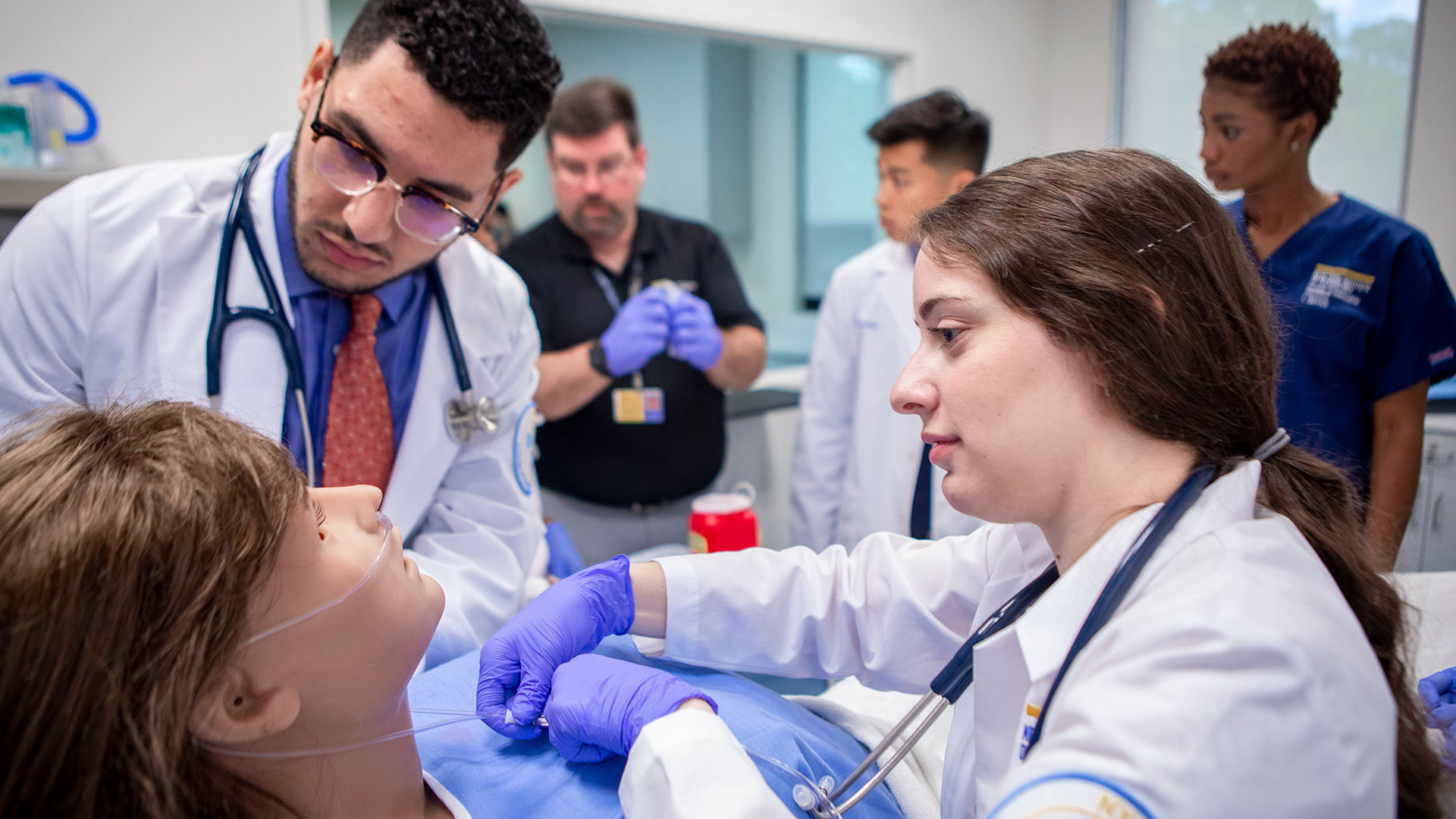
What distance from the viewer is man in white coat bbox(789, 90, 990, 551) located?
2.23 m

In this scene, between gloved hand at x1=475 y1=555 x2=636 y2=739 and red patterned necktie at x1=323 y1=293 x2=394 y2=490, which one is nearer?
gloved hand at x1=475 y1=555 x2=636 y2=739

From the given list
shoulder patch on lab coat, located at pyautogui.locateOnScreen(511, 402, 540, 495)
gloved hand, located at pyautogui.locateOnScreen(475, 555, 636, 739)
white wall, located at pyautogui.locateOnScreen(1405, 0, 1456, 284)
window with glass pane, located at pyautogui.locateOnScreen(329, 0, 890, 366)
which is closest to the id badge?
shoulder patch on lab coat, located at pyautogui.locateOnScreen(511, 402, 540, 495)

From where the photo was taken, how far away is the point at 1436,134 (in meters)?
2.70

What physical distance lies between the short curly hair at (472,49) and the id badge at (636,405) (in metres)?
1.16

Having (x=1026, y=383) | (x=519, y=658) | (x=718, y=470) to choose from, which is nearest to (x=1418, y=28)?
(x=718, y=470)

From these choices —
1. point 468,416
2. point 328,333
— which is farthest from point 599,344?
point 328,333

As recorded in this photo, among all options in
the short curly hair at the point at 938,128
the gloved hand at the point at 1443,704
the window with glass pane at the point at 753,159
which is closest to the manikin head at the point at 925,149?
the short curly hair at the point at 938,128

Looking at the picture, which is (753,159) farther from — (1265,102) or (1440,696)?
(1440,696)

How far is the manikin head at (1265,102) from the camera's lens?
1611mm

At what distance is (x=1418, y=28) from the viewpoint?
8.90 feet

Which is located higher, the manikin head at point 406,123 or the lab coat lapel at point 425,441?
the manikin head at point 406,123

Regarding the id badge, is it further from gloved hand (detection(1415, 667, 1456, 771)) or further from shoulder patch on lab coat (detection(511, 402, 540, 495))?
gloved hand (detection(1415, 667, 1456, 771))

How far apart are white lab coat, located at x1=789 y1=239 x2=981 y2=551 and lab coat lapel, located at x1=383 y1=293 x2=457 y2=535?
1.15 m

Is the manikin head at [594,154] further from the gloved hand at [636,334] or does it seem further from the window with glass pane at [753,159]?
the window with glass pane at [753,159]
